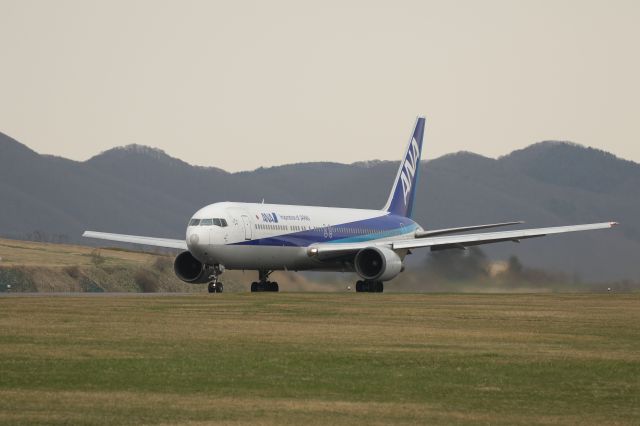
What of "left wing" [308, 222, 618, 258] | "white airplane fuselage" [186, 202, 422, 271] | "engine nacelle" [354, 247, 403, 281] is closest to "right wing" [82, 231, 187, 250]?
"white airplane fuselage" [186, 202, 422, 271]

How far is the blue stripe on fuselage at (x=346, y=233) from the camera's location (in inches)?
2179

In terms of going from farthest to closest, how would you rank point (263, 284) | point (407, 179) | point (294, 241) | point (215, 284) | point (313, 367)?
1. point (407, 179)
2. point (263, 284)
3. point (294, 241)
4. point (215, 284)
5. point (313, 367)

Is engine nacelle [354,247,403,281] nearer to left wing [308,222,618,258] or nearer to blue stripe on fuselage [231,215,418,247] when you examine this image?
left wing [308,222,618,258]

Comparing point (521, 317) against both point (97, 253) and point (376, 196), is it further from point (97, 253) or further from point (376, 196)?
point (376, 196)

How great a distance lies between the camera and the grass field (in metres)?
17.0

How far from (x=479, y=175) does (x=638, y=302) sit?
150771 millimetres

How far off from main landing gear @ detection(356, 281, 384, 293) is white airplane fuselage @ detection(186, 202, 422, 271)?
2.19m

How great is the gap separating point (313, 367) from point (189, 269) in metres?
34.3

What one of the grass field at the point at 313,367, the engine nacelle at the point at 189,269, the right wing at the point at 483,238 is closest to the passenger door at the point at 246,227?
the engine nacelle at the point at 189,269

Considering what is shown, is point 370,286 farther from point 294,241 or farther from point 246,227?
point 246,227

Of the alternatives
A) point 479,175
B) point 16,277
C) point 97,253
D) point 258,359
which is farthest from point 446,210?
point 258,359

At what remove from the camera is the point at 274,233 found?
180 feet

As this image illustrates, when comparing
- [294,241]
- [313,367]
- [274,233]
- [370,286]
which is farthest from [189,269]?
[313,367]

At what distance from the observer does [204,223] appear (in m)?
51.8
